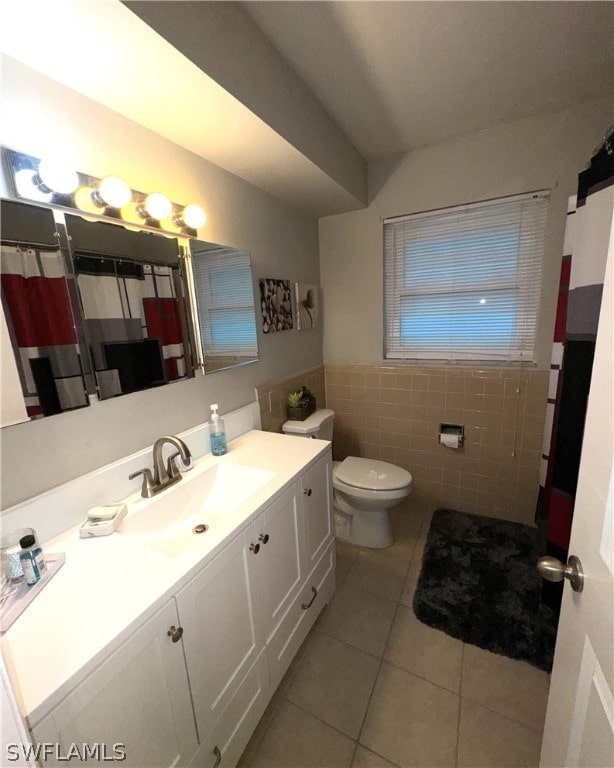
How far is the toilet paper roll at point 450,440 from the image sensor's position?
2.14m

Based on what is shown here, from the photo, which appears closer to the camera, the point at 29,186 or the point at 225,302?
the point at 29,186

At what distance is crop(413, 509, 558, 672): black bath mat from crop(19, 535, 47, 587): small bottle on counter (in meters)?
1.58

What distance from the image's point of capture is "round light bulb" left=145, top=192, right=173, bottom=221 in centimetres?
113

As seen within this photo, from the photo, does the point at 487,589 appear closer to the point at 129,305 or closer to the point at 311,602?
the point at 311,602

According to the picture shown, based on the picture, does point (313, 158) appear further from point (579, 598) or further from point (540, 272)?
point (579, 598)

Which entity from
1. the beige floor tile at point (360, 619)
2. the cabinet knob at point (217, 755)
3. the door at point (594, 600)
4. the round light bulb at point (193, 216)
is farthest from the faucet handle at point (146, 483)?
the door at point (594, 600)

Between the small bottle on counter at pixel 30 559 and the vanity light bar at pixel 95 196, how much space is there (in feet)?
2.88

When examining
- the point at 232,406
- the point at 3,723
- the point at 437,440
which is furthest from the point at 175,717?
the point at 437,440

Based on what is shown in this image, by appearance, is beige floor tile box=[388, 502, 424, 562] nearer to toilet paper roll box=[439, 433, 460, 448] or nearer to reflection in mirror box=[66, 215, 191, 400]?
toilet paper roll box=[439, 433, 460, 448]

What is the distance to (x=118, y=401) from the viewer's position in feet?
3.65

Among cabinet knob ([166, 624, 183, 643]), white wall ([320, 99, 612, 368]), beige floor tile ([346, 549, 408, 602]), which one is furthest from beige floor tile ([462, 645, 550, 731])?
white wall ([320, 99, 612, 368])

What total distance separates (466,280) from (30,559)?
2.32 meters

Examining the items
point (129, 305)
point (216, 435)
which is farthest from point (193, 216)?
point (216, 435)

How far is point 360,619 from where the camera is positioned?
1563mm
